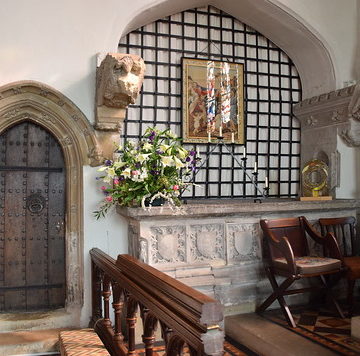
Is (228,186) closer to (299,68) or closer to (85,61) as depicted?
(299,68)

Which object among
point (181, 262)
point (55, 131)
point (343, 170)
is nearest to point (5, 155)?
point (55, 131)

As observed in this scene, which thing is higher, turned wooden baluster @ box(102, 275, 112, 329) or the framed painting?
the framed painting

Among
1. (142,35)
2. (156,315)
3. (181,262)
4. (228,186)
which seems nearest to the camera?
(156,315)

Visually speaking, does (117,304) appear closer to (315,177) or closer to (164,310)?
(164,310)

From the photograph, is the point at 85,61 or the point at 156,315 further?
the point at 85,61

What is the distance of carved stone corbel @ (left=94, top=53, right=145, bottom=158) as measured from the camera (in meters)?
3.77

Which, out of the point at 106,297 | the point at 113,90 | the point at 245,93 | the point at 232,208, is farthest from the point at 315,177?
the point at 106,297

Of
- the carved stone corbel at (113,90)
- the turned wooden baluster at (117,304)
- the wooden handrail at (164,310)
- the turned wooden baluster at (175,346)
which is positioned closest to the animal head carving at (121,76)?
the carved stone corbel at (113,90)

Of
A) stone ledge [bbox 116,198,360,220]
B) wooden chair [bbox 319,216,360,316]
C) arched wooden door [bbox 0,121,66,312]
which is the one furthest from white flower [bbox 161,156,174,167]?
wooden chair [bbox 319,216,360,316]

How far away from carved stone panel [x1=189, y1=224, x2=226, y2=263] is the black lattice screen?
1.06 meters

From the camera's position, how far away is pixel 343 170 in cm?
526

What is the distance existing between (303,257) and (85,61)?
300 cm

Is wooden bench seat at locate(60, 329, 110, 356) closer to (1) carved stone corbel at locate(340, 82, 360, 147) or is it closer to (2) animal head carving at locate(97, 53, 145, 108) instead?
(2) animal head carving at locate(97, 53, 145, 108)

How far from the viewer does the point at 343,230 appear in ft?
15.8
